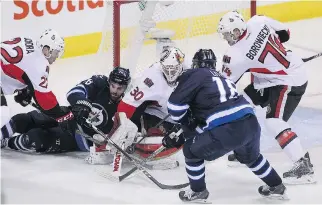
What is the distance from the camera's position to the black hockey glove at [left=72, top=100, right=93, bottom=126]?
407 cm

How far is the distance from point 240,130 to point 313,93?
7.56 ft

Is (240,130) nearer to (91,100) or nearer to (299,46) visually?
(91,100)

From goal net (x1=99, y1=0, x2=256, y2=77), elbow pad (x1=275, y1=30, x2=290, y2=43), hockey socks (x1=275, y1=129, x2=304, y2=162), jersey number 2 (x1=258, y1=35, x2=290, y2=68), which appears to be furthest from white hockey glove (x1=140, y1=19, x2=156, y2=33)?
hockey socks (x1=275, y1=129, x2=304, y2=162)

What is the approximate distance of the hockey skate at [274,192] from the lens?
140 inches

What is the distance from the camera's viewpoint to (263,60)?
13.1 feet

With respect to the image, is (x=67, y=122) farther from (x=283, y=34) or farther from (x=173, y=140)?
(x=283, y=34)

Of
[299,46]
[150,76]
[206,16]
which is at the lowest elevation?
[299,46]

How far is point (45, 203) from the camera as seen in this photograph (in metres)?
3.54

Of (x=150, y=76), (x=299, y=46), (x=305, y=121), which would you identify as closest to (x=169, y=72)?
(x=150, y=76)

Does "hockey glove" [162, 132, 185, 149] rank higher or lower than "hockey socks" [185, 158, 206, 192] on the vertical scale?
higher

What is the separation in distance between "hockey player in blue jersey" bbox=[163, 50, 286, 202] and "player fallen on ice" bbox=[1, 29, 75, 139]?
33.2 inches

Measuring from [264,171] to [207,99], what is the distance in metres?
0.43

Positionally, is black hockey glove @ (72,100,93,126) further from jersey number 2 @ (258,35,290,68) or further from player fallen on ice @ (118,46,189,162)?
jersey number 2 @ (258,35,290,68)

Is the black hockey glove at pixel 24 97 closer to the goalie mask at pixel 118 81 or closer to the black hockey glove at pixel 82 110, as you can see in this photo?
the black hockey glove at pixel 82 110
